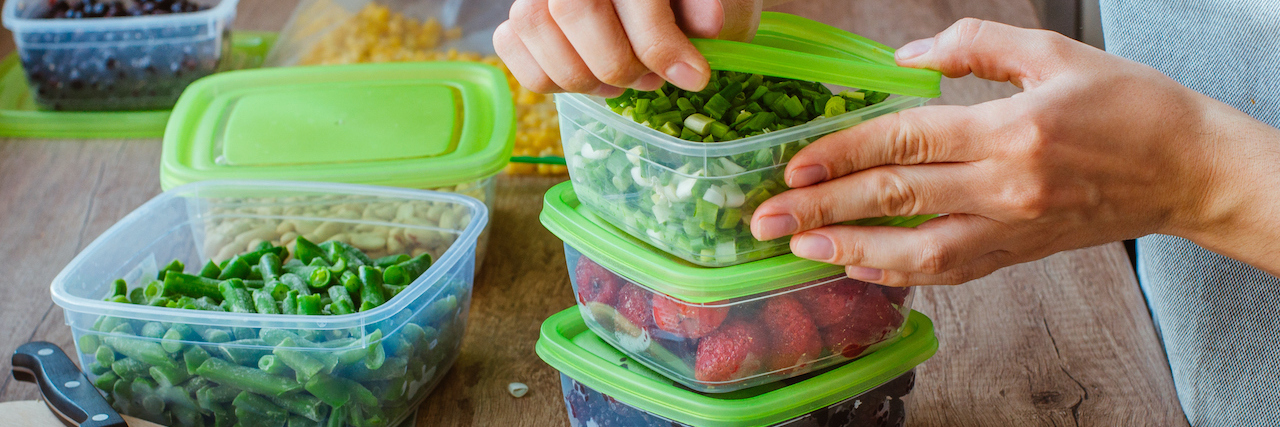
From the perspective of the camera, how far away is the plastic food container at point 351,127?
1.07 meters

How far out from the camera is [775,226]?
0.62 metres

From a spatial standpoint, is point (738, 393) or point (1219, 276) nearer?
point (738, 393)

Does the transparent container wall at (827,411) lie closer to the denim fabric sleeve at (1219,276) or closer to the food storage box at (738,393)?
the food storage box at (738,393)

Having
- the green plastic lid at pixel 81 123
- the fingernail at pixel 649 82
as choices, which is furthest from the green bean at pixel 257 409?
the green plastic lid at pixel 81 123

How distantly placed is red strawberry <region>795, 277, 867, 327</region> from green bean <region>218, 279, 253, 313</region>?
0.51 m

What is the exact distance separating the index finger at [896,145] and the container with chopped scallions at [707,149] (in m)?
0.02

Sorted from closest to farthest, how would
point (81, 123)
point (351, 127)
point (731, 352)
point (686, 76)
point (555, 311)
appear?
point (686, 76) → point (731, 352) → point (555, 311) → point (351, 127) → point (81, 123)

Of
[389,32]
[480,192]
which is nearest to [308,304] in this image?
[480,192]

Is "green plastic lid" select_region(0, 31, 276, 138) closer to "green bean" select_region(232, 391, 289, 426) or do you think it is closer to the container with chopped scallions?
"green bean" select_region(232, 391, 289, 426)

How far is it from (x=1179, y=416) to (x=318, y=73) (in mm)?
1179

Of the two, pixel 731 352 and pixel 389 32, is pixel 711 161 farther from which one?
pixel 389 32

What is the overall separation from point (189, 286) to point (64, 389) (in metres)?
0.14

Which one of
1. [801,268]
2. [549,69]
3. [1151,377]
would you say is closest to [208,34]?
[549,69]

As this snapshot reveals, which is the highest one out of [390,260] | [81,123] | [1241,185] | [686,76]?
[686,76]
